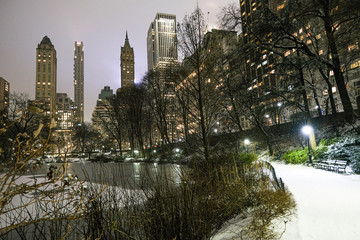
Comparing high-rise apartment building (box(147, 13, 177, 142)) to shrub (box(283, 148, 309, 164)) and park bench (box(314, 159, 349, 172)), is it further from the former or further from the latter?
park bench (box(314, 159, 349, 172))

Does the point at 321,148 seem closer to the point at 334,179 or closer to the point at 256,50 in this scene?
the point at 334,179

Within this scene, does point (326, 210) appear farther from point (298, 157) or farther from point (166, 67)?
point (166, 67)

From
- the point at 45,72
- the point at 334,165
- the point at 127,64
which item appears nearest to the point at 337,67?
the point at 334,165

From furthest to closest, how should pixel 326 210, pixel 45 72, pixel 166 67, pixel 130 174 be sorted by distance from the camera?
pixel 45 72, pixel 166 67, pixel 326 210, pixel 130 174

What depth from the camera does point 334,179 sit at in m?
9.10

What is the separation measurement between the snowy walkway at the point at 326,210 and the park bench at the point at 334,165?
4.78 ft

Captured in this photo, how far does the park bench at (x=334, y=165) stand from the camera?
34.2ft

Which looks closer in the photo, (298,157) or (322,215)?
(322,215)

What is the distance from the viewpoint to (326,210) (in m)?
5.61

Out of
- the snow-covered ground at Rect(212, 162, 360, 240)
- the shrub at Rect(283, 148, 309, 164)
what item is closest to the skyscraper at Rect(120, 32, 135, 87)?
the shrub at Rect(283, 148, 309, 164)

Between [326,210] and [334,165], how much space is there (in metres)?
6.84

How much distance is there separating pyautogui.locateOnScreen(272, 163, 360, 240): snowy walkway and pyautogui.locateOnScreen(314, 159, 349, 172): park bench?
146cm

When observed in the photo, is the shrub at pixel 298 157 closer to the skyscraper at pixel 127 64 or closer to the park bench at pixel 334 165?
the park bench at pixel 334 165

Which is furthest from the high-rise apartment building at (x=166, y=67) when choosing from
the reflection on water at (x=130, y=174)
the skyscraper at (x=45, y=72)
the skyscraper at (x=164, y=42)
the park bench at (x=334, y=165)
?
the skyscraper at (x=45, y=72)
